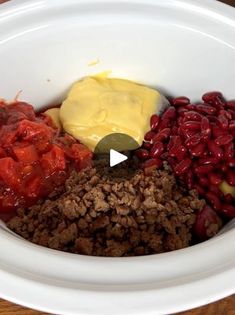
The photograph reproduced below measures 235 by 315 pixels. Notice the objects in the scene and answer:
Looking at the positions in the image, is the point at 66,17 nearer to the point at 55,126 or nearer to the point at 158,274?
the point at 55,126

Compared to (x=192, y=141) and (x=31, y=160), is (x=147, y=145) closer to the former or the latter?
(x=192, y=141)

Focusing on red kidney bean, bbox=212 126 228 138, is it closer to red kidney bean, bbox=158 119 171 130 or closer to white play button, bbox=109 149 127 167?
red kidney bean, bbox=158 119 171 130

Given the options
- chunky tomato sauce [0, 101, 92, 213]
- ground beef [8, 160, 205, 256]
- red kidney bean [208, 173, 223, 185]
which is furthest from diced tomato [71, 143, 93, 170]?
red kidney bean [208, 173, 223, 185]

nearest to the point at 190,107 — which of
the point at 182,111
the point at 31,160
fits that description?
the point at 182,111

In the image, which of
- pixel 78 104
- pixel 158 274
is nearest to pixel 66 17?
pixel 78 104

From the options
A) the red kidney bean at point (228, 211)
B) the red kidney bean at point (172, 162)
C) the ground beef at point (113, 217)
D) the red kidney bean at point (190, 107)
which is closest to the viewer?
the ground beef at point (113, 217)

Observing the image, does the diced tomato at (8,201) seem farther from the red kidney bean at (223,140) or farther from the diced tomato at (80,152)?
the red kidney bean at (223,140)

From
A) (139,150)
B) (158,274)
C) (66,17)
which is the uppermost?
(66,17)

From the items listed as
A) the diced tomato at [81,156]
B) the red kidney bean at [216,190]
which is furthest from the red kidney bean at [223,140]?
the diced tomato at [81,156]
